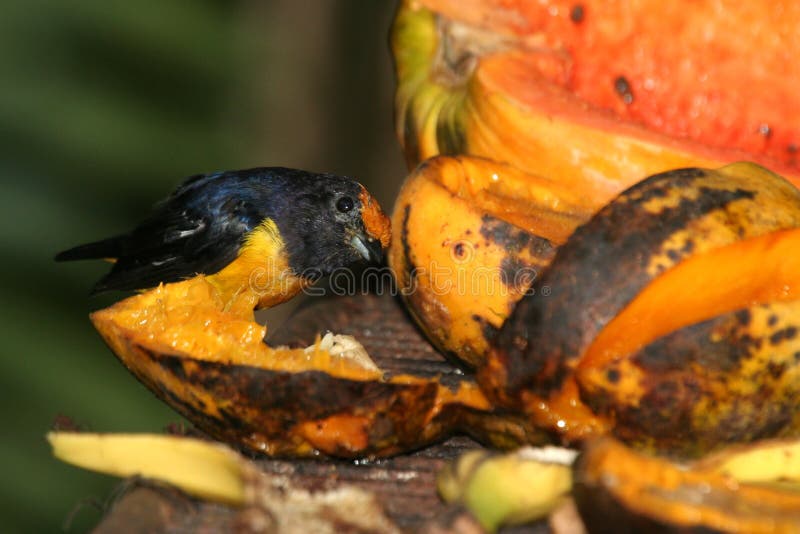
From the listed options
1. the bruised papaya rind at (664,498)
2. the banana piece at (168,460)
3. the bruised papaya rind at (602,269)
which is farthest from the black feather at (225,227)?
the bruised papaya rind at (664,498)

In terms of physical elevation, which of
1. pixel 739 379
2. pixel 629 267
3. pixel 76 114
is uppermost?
pixel 629 267

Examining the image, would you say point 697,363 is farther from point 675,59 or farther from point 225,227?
point 225,227

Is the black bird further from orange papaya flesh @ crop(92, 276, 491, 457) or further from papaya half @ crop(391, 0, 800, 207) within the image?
orange papaya flesh @ crop(92, 276, 491, 457)

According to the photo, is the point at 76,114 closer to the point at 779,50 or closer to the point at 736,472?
the point at 779,50

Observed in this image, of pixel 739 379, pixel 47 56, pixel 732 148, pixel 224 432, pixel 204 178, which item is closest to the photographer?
pixel 739 379

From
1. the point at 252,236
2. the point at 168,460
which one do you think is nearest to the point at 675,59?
the point at 252,236

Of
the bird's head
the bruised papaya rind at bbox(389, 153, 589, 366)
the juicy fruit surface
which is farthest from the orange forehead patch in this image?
the bruised papaya rind at bbox(389, 153, 589, 366)

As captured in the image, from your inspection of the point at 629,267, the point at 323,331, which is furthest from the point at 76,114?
the point at 629,267
